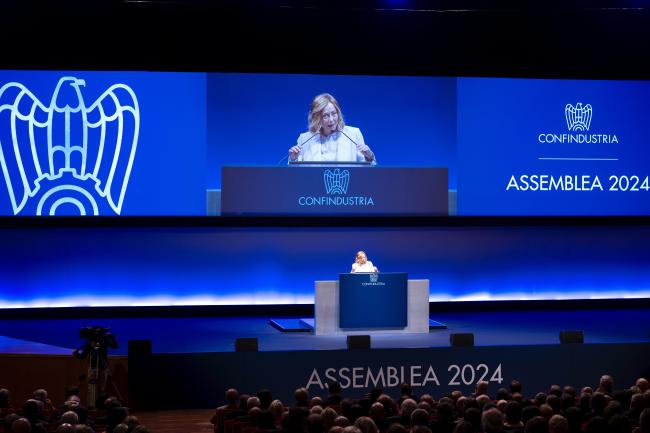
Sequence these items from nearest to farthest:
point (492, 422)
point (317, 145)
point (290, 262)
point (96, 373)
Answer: point (492, 422)
point (96, 373)
point (317, 145)
point (290, 262)

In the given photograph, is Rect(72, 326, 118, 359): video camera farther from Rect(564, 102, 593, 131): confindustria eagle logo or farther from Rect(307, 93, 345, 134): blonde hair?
Rect(564, 102, 593, 131): confindustria eagle logo

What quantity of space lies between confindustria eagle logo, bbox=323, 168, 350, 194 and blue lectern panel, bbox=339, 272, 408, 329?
257 cm

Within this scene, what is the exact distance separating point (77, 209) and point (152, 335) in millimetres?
2199

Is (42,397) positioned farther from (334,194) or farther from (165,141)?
(334,194)

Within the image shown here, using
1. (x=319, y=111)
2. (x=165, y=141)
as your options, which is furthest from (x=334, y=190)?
(x=165, y=141)

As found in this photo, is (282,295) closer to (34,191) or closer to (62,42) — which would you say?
(34,191)

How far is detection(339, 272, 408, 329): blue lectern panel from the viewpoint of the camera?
34.9ft

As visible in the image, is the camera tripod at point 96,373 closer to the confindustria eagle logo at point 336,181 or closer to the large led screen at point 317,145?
the large led screen at point 317,145

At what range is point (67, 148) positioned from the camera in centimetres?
1269

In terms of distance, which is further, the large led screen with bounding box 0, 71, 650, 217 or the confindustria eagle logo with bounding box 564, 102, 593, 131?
the confindustria eagle logo with bounding box 564, 102, 593, 131

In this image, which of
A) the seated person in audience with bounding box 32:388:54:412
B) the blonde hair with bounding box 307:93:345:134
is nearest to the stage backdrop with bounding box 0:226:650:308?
the blonde hair with bounding box 307:93:345:134

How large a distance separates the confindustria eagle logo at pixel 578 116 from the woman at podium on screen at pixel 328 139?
2.80 meters

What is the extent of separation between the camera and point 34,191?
41.5 ft

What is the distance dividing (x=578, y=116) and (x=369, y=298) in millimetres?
4876
